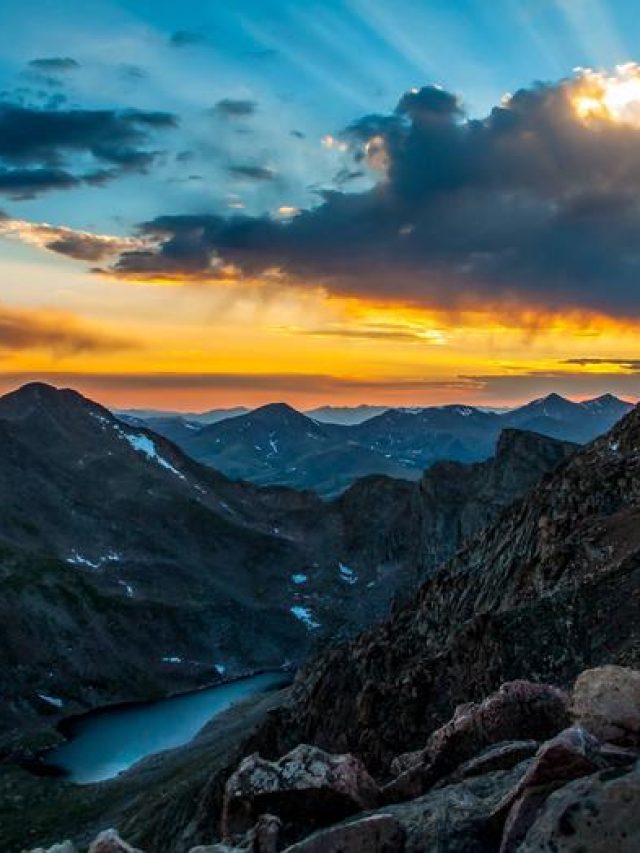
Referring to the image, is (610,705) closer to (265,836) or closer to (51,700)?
(265,836)

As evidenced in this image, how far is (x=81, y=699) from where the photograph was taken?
7436 inches

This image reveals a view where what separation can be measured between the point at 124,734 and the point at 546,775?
172m

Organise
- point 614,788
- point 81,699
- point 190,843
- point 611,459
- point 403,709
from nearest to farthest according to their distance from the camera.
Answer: point 614,788
point 403,709
point 190,843
point 611,459
point 81,699

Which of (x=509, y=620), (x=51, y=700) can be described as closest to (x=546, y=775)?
(x=509, y=620)

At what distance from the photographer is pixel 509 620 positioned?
44.3 meters

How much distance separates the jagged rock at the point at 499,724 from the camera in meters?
20.5

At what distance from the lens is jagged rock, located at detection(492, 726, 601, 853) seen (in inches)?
504

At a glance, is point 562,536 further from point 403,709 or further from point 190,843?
point 190,843

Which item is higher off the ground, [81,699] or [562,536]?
[562,536]

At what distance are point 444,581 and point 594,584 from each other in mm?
33730

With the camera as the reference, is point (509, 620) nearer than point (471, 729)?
No

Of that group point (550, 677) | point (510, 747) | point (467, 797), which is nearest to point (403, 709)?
point (550, 677)

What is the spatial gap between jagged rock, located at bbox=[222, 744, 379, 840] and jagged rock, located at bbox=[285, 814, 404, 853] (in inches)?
160

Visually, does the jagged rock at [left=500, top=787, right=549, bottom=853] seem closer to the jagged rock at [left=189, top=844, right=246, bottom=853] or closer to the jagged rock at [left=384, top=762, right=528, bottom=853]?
the jagged rock at [left=384, top=762, right=528, bottom=853]
